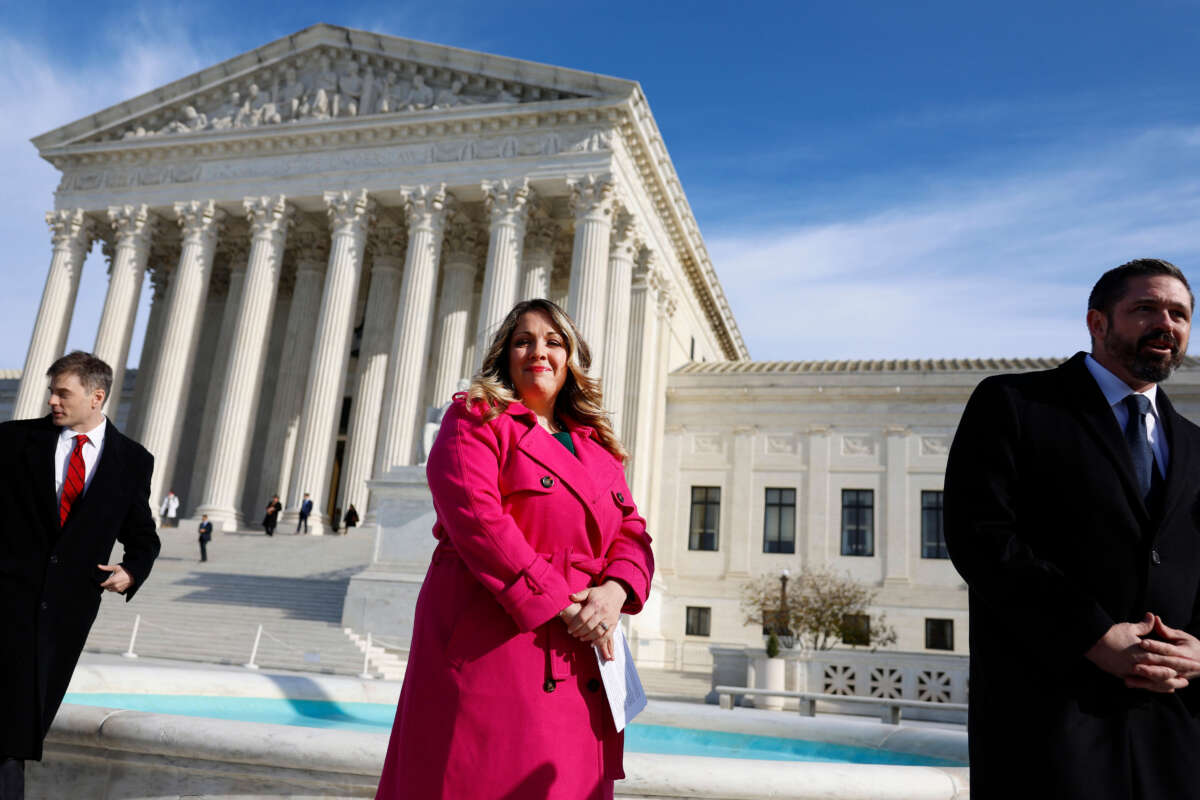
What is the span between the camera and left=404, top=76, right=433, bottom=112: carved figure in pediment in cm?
3303

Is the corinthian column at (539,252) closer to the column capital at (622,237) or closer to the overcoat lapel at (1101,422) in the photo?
the column capital at (622,237)

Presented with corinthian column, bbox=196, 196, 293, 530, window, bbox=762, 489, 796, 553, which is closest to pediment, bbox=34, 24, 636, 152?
corinthian column, bbox=196, 196, 293, 530

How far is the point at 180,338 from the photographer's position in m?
33.5

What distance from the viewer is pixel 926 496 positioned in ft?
111

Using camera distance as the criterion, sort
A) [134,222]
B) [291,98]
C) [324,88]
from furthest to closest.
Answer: [134,222] → [291,98] → [324,88]

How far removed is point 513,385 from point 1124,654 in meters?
2.28

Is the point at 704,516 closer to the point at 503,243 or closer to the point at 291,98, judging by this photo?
the point at 503,243

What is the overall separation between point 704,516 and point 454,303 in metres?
12.1

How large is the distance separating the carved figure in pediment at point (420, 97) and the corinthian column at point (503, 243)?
14.4 feet

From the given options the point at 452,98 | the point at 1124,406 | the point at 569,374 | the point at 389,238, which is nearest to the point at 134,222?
the point at 389,238

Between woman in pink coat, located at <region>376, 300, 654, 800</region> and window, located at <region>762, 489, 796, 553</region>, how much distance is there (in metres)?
31.8

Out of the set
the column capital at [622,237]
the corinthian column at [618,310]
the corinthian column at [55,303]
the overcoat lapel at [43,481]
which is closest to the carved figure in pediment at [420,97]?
the column capital at [622,237]

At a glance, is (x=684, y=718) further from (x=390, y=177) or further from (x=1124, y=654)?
(x=390, y=177)

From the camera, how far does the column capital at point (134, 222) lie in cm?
3491
